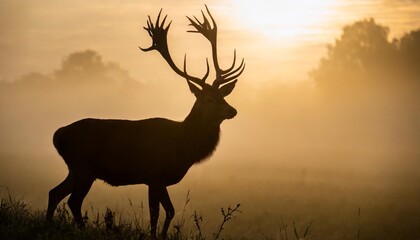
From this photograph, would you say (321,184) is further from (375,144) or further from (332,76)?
(375,144)

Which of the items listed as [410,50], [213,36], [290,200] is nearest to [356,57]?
[410,50]

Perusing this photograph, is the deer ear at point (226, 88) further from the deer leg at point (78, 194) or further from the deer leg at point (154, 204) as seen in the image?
the deer leg at point (78, 194)

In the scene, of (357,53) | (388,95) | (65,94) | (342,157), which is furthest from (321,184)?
(65,94)

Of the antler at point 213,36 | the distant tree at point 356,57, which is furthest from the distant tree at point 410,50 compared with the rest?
the antler at point 213,36

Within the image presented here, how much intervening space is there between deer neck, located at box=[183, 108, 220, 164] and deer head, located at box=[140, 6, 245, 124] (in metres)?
0.10

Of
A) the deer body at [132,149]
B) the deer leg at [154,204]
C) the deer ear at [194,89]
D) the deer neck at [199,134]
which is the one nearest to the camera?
the deer leg at [154,204]

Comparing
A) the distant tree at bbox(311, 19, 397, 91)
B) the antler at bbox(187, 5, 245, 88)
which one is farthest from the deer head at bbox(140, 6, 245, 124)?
the distant tree at bbox(311, 19, 397, 91)

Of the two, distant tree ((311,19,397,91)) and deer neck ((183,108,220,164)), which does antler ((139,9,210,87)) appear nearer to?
deer neck ((183,108,220,164))

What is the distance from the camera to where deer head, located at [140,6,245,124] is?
10852mm

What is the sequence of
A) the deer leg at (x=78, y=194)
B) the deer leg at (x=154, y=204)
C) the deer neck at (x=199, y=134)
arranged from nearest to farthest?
the deer leg at (x=154, y=204) < the deer leg at (x=78, y=194) < the deer neck at (x=199, y=134)

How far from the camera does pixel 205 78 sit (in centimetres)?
1119

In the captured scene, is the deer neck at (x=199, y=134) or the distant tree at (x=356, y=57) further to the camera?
the distant tree at (x=356, y=57)

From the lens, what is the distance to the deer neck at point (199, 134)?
10906 millimetres

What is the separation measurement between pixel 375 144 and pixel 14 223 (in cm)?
13519
